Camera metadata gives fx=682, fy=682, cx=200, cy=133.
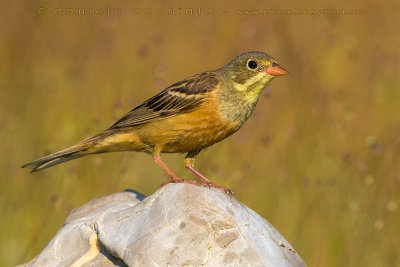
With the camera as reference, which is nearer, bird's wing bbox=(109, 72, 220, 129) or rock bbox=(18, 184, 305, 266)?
rock bbox=(18, 184, 305, 266)

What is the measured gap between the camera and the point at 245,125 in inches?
322

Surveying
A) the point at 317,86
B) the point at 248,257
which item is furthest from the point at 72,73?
the point at 248,257

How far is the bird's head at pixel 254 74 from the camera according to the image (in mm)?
6250

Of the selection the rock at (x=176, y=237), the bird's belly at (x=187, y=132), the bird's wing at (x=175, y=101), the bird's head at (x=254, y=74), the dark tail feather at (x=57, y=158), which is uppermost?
the bird's head at (x=254, y=74)

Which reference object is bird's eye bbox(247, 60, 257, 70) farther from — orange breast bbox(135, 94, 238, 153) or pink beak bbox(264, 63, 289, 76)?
orange breast bbox(135, 94, 238, 153)

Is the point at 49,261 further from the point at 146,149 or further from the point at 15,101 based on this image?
the point at 15,101

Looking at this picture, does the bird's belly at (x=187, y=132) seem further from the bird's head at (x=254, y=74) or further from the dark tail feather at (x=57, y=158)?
the dark tail feather at (x=57, y=158)

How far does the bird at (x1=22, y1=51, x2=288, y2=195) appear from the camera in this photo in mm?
6039

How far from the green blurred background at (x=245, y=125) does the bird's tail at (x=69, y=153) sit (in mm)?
349

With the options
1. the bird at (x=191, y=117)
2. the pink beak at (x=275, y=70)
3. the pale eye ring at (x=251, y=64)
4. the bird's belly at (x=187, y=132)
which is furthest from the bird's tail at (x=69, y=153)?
the pink beak at (x=275, y=70)

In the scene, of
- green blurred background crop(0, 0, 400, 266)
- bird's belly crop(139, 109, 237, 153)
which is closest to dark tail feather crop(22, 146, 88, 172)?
green blurred background crop(0, 0, 400, 266)

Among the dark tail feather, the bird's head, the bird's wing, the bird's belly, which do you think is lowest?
the dark tail feather

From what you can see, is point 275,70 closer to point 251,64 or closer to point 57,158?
point 251,64

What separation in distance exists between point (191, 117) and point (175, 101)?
16.6 inches
